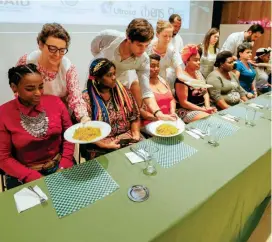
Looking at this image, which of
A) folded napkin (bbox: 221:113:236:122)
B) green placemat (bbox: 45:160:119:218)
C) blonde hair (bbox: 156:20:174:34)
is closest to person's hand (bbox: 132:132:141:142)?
green placemat (bbox: 45:160:119:218)

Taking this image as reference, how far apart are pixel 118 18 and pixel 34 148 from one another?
2554 mm

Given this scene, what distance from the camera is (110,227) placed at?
33.5 inches

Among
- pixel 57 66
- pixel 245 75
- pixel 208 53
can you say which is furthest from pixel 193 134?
pixel 208 53

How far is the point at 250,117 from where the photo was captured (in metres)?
1.91

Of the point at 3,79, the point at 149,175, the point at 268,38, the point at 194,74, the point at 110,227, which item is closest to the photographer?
the point at 110,227

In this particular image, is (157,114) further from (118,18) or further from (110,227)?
(118,18)

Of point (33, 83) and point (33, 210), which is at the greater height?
point (33, 83)

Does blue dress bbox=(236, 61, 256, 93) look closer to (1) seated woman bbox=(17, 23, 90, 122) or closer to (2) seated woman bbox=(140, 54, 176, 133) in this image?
(2) seated woman bbox=(140, 54, 176, 133)

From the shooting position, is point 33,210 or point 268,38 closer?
point 33,210

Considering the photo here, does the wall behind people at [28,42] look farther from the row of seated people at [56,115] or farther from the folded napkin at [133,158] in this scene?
the folded napkin at [133,158]

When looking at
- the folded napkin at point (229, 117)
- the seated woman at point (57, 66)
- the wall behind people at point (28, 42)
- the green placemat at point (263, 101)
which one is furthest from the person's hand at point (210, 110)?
the wall behind people at point (28, 42)

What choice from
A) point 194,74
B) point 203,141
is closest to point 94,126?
point 203,141

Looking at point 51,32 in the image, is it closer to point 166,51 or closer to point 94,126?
point 94,126

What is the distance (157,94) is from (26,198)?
56.6 inches
